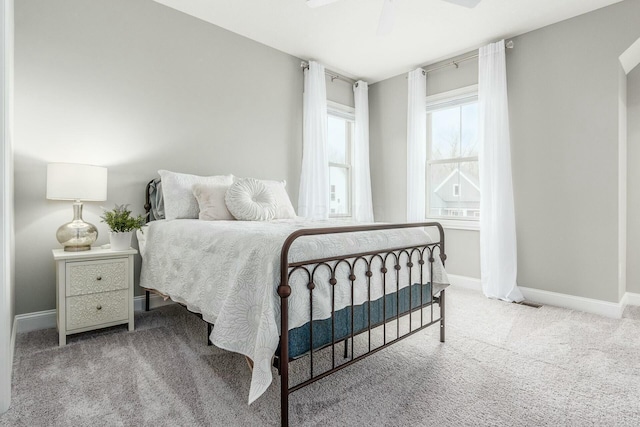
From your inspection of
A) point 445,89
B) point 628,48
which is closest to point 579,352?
point 628,48

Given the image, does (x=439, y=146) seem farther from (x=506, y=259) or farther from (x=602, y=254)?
(x=602, y=254)

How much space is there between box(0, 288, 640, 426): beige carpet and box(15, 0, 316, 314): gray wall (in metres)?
0.97

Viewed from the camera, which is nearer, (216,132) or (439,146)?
(216,132)

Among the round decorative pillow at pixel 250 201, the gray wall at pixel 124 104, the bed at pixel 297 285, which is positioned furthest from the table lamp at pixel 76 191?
the round decorative pillow at pixel 250 201

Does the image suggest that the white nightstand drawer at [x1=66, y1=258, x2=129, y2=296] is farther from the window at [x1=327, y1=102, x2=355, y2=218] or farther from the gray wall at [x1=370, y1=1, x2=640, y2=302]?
the gray wall at [x1=370, y1=1, x2=640, y2=302]

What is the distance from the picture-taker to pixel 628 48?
2.70 metres

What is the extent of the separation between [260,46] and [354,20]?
1.09 m

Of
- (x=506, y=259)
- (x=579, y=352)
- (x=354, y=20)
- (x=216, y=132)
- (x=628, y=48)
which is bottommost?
(x=579, y=352)

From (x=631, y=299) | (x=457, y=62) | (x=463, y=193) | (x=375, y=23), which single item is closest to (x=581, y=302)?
(x=631, y=299)

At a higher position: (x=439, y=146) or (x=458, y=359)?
(x=439, y=146)

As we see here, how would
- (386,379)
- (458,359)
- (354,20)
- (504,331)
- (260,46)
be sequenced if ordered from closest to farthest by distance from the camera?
(386,379) < (458,359) < (504,331) < (354,20) < (260,46)

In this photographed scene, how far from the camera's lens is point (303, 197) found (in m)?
3.83

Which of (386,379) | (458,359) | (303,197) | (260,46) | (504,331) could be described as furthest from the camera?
(303,197)

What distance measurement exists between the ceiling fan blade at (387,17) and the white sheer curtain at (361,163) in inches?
73.4
